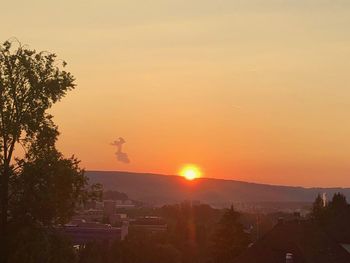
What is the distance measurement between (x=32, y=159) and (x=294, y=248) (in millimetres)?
21525

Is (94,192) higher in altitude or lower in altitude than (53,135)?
lower

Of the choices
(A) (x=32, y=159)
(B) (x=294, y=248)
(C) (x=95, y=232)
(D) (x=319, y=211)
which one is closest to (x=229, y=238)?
(B) (x=294, y=248)

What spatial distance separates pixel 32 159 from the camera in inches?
1050

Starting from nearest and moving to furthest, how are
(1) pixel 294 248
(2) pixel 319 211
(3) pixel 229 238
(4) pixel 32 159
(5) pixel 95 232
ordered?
(4) pixel 32 159 < (1) pixel 294 248 < (3) pixel 229 238 < (2) pixel 319 211 < (5) pixel 95 232

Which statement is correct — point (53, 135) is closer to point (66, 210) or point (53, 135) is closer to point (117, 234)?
point (66, 210)

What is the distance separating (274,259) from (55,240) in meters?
19.6

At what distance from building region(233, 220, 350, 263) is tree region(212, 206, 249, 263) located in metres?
17.4

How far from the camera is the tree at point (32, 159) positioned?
2581 centimetres

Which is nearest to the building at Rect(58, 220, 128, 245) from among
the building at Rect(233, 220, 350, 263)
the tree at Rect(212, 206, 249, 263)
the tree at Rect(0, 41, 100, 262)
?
the tree at Rect(212, 206, 249, 263)

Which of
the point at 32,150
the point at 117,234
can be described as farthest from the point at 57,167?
the point at 117,234

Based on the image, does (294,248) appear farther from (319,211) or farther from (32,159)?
(319,211)

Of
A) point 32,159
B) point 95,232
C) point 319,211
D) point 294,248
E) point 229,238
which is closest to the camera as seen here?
point 32,159

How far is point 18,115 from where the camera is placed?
87.8 feet

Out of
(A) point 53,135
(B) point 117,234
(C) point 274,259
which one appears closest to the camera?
(A) point 53,135
